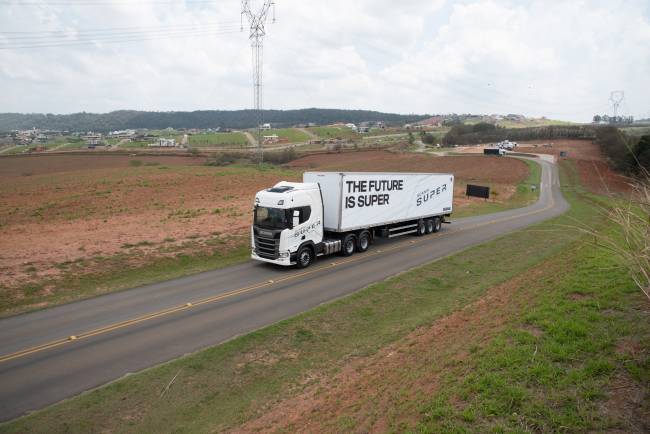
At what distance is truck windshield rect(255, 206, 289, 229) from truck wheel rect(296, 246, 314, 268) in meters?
1.56

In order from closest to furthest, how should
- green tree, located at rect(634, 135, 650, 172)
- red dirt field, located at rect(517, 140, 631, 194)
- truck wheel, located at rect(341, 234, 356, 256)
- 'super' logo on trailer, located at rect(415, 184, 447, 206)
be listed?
green tree, located at rect(634, 135, 650, 172) → truck wheel, located at rect(341, 234, 356, 256) → 'super' logo on trailer, located at rect(415, 184, 447, 206) → red dirt field, located at rect(517, 140, 631, 194)

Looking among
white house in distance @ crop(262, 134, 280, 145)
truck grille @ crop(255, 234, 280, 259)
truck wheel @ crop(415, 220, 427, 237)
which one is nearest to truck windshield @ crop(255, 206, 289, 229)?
truck grille @ crop(255, 234, 280, 259)

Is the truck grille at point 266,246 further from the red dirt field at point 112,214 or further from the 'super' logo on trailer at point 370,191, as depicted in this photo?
the red dirt field at point 112,214

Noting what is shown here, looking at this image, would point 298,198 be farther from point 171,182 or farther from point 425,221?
point 171,182

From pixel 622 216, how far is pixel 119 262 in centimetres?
1961

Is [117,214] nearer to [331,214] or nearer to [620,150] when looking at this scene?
[331,214]

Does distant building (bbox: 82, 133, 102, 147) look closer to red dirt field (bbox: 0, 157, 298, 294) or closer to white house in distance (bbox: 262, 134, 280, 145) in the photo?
white house in distance (bbox: 262, 134, 280, 145)

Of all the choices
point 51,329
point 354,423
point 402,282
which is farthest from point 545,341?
point 51,329

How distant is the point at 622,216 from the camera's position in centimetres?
541

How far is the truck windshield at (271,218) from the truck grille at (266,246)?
2.00 feet

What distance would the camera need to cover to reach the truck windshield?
18672 mm

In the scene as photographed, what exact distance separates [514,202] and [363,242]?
32.1 m

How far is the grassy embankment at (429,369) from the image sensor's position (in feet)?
19.8

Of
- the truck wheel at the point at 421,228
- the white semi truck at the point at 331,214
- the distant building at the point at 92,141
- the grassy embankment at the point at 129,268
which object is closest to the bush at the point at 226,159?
the grassy embankment at the point at 129,268
